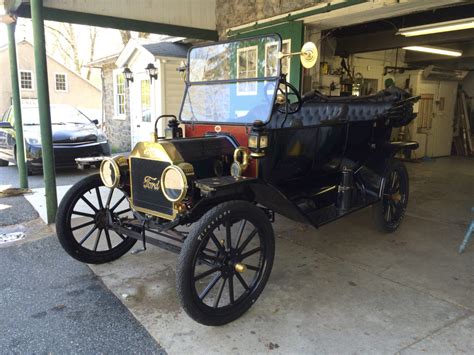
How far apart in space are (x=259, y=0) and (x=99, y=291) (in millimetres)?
5102

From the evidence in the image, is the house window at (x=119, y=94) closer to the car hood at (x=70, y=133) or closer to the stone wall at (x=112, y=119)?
the stone wall at (x=112, y=119)

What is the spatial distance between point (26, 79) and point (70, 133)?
22098 mm

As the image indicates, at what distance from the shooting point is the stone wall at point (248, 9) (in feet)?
18.9

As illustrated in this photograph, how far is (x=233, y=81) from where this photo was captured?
3371mm

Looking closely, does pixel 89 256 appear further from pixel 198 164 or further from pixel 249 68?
pixel 249 68

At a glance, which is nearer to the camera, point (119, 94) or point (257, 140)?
point (257, 140)

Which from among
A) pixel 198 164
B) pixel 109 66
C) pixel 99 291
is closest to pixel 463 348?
pixel 198 164

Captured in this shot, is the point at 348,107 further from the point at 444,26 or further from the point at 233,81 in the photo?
the point at 444,26

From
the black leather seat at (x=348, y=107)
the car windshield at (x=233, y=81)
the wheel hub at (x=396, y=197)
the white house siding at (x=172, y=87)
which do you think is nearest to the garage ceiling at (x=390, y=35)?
the black leather seat at (x=348, y=107)

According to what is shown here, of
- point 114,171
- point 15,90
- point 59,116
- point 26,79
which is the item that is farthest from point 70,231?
point 26,79

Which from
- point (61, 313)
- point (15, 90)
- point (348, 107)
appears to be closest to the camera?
point (61, 313)

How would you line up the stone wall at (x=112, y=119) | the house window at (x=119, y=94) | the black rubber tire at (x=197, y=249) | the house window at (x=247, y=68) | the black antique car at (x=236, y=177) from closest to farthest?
the black rubber tire at (x=197, y=249) < the black antique car at (x=236, y=177) < the house window at (x=247, y=68) < the stone wall at (x=112, y=119) < the house window at (x=119, y=94)

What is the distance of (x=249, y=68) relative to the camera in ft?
10.8

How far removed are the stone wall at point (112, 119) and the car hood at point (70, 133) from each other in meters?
3.94
